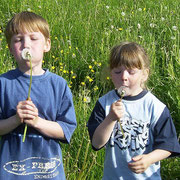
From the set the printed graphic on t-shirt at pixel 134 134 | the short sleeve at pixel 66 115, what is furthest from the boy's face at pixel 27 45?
the printed graphic on t-shirt at pixel 134 134

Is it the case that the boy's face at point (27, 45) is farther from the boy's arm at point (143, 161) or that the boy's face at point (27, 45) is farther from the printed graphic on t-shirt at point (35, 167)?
the boy's arm at point (143, 161)

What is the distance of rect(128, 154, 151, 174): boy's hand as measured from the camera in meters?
1.68

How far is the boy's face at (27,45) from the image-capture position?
5.75ft

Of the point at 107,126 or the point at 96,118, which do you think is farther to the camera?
the point at 96,118

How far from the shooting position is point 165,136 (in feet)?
5.74

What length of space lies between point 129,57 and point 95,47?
2.27 meters

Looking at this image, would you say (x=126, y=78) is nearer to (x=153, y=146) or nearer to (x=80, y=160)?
(x=153, y=146)

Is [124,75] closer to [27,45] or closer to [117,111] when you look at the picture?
[117,111]

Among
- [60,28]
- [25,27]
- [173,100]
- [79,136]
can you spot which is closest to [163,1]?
[60,28]

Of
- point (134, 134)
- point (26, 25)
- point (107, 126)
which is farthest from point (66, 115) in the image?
point (26, 25)

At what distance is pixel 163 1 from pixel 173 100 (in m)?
3.05

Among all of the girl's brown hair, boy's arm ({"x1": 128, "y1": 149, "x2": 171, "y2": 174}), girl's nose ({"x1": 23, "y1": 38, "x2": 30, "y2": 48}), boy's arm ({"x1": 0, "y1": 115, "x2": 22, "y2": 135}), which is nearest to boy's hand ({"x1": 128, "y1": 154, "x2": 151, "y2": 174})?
boy's arm ({"x1": 128, "y1": 149, "x2": 171, "y2": 174})

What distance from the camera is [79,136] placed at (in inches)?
108

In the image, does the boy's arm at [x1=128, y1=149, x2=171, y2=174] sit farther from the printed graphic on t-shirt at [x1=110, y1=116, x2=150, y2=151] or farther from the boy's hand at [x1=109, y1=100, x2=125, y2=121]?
the boy's hand at [x1=109, y1=100, x2=125, y2=121]
